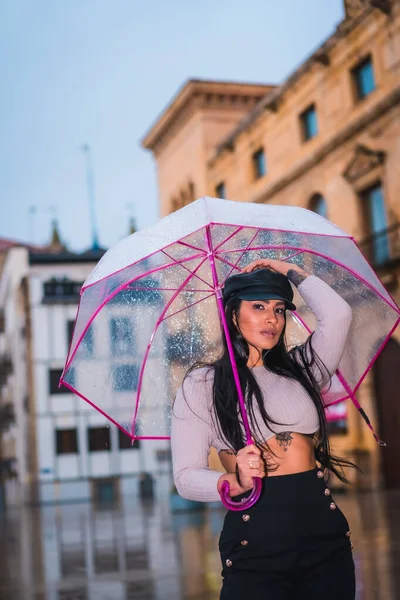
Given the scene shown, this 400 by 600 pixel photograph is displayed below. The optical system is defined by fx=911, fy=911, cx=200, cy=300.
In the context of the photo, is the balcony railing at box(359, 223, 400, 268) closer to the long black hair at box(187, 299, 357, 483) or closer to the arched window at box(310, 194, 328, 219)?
the arched window at box(310, 194, 328, 219)

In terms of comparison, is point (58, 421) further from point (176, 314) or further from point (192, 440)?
point (192, 440)

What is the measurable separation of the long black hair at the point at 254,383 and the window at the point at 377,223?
20.6 metres

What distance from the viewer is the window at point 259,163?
31.6 m

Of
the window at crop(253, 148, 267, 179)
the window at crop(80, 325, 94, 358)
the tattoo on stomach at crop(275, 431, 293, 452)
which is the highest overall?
A: the window at crop(253, 148, 267, 179)

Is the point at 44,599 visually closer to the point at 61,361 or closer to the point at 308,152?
the point at 308,152

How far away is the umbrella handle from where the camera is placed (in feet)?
9.09

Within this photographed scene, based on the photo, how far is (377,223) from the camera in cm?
2506

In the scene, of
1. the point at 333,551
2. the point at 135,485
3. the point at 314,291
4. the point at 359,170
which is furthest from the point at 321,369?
the point at 135,485

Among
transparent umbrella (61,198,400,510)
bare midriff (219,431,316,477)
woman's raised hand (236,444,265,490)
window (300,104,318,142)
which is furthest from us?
window (300,104,318,142)

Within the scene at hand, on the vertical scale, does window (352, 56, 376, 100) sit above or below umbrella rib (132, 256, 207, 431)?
above

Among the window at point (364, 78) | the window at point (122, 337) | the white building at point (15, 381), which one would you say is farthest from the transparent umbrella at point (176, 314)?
the white building at point (15, 381)

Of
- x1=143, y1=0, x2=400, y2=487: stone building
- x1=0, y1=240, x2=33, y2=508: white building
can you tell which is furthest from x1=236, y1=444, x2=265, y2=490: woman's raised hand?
x1=0, y1=240, x2=33, y2=508: white building

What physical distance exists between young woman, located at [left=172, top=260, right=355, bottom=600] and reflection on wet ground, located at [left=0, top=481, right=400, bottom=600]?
4.67 m

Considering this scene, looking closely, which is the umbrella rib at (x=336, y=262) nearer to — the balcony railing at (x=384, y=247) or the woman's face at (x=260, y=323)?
the woman's face at (x=260, y=323)
